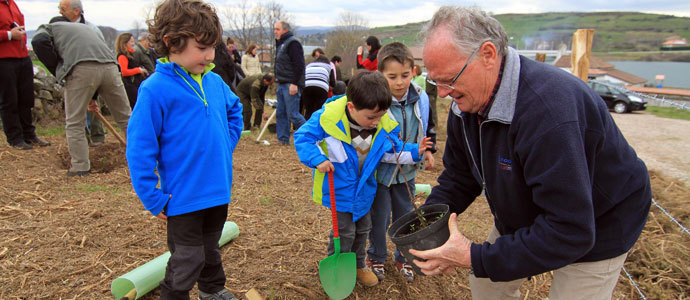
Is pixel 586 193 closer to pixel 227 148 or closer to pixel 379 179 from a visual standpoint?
pixel 379 179

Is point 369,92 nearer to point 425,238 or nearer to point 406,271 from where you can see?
point 425,238

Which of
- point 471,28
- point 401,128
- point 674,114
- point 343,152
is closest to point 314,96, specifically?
point 401,128

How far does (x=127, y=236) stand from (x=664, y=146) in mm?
10399

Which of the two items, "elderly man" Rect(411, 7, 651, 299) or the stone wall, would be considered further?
the stone wall

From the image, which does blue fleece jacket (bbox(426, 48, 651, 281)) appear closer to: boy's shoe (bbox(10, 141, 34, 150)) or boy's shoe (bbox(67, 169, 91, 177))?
boy's shoe (bbox(67, 169, 91, 177))

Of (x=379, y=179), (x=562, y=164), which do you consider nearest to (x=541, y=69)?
(x=562, y=164)

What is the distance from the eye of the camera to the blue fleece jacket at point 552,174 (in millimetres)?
1218

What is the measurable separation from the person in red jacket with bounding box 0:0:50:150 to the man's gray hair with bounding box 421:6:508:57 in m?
5.74

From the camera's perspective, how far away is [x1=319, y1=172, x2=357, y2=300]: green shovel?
2.60 meters

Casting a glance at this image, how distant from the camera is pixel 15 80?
5211mm

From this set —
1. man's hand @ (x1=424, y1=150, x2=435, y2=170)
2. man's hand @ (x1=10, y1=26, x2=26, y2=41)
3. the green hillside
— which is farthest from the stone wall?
the green hillside

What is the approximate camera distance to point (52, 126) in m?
7.34

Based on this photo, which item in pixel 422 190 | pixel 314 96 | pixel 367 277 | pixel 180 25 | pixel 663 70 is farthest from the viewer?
pixel 663 70

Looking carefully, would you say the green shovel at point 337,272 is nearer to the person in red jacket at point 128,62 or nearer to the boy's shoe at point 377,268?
the boy's shoe at point 377,268
